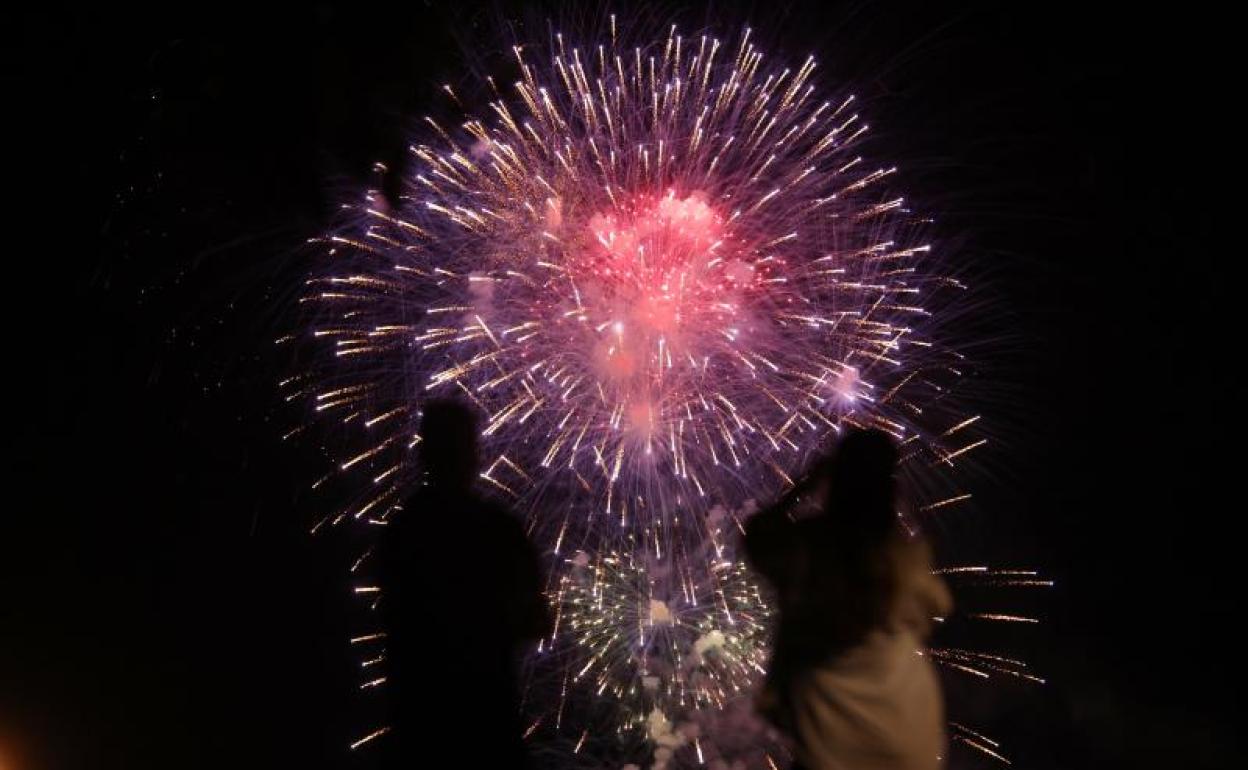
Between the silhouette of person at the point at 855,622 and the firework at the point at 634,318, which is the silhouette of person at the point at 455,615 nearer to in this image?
the silhouette of person at the point at 855,622

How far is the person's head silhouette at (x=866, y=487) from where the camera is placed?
8.20ft

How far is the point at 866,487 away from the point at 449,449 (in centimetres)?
115

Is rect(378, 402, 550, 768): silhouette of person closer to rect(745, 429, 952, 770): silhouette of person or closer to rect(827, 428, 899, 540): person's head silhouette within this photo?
rect(745, 429, 952, 770): silhouette of person

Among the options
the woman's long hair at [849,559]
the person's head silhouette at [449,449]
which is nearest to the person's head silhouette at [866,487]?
the woman's long hair at [849,559]

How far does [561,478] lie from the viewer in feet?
16.6

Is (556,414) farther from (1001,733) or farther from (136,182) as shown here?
(1001,733)

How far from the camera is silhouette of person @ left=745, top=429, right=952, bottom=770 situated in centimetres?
244

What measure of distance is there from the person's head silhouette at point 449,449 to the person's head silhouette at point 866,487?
3.34ft

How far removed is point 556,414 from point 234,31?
7.67 ft

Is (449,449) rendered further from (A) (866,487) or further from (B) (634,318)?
(B) (634,318)

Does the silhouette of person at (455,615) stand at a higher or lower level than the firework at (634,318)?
lower

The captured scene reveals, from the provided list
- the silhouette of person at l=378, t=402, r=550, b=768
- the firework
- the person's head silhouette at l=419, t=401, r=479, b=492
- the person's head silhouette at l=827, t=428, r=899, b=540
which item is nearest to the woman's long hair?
the person's head silhouette at l=827, t=428, r=899, b=540

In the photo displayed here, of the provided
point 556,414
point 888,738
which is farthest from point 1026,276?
point 888,738

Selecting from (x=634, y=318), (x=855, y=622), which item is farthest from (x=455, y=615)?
(x=634, y=318)
